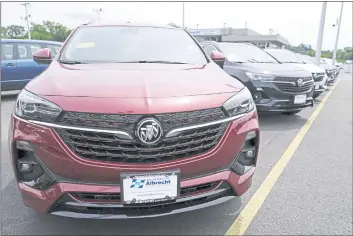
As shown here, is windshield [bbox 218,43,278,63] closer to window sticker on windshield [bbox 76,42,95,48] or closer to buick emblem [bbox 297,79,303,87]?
buick emblem [bbox 297,79,303,87]

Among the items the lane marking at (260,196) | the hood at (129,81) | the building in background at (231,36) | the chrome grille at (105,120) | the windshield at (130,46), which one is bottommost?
the building in background at (231,36)

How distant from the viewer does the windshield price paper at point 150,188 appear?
1.87m

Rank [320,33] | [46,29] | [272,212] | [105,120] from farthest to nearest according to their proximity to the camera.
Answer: [46,29] → [320,33] → [272,212] → [105,120]

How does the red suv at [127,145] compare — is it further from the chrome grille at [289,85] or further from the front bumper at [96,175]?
the chrome grille at [289,85]

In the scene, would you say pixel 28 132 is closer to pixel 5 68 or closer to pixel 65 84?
pixel 65 84

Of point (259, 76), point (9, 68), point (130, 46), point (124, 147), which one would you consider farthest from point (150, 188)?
point (9, 68)

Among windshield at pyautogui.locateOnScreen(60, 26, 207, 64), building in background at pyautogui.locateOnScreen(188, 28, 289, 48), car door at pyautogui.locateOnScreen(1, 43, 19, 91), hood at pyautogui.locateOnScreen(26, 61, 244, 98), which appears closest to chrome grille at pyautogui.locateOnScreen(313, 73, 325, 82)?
windshield at pyautogui.locateOnScreen(60, 26, 207, 64)

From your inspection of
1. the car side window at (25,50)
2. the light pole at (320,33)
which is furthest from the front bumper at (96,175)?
the light pole at (320,33)

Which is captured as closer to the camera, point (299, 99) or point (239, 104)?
point (239, 104)

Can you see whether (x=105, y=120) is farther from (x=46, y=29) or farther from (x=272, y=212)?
(x=46, y=29)

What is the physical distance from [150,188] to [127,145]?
30cm

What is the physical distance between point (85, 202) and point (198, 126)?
82cm

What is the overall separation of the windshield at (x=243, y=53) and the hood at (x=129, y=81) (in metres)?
4.08

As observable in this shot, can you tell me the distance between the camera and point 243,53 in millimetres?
6820
